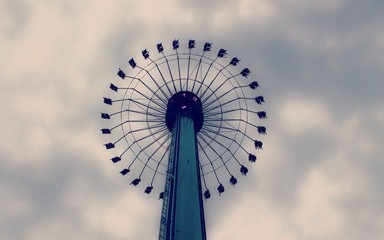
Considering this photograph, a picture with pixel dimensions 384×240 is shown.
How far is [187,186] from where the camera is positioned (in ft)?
124

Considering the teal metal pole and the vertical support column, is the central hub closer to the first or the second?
the teal metal pole

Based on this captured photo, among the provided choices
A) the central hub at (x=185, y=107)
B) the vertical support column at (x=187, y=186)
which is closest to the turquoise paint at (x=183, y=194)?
the vertical support column at (x=187, y=186)

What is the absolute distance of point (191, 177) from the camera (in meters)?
38.8

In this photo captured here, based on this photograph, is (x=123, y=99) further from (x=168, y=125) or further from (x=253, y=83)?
(x=253, y=83)

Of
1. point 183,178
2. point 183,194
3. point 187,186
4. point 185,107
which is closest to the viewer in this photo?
point 183,194

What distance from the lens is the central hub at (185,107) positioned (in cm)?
4834

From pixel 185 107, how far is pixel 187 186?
1259 cm

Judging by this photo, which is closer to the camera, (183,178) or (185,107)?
(183,178)

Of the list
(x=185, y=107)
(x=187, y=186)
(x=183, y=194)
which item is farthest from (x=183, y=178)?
(x=185, y=107)

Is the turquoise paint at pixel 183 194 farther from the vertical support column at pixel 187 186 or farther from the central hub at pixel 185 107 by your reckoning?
the central hub at pixel 185 107

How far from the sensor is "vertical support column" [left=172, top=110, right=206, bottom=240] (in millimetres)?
34000

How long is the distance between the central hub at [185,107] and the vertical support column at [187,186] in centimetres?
132

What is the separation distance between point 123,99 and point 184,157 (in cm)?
1298

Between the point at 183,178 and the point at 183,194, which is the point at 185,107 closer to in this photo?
the point at 183,178
